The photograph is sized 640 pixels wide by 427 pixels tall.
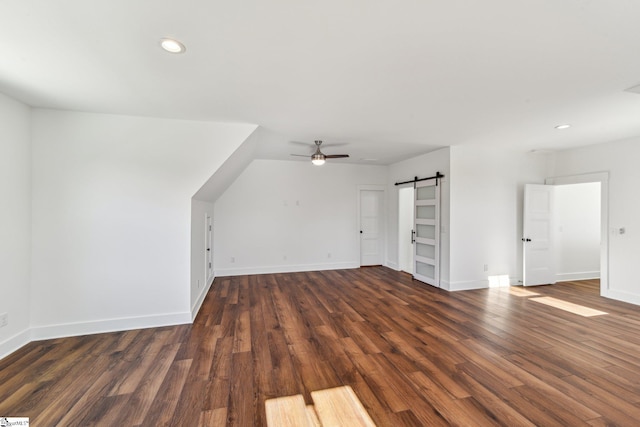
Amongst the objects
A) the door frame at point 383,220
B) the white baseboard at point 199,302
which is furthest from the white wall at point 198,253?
the door frame at point 383,220

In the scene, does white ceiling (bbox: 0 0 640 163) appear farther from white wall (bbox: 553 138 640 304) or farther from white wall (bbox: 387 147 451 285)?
white wall (bbox: 387 147 451 285)

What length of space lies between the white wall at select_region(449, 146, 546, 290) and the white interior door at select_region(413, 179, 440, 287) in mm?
326

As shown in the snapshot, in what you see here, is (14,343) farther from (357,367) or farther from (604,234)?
(604,234)

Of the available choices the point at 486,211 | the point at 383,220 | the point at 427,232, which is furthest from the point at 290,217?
the point at 486,211

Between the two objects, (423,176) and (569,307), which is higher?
(423,176)

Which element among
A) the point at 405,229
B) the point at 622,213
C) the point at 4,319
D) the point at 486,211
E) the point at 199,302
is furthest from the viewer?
the point at 405,229

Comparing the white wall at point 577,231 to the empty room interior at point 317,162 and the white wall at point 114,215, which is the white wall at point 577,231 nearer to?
the empty room interior at point 317,162

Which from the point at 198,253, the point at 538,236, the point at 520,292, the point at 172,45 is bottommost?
the point at 520,292

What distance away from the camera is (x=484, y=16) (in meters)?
1.59

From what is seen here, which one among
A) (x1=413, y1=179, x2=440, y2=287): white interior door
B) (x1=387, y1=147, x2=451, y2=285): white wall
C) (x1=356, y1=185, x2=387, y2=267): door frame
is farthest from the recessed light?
(x1=356, y1=185, x2=387, y2=267): door frame

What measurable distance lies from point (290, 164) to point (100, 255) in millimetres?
4083

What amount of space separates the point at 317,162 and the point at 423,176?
257cm

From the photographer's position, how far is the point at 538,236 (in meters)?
5.25

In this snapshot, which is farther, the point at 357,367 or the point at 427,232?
the point at 427,232
